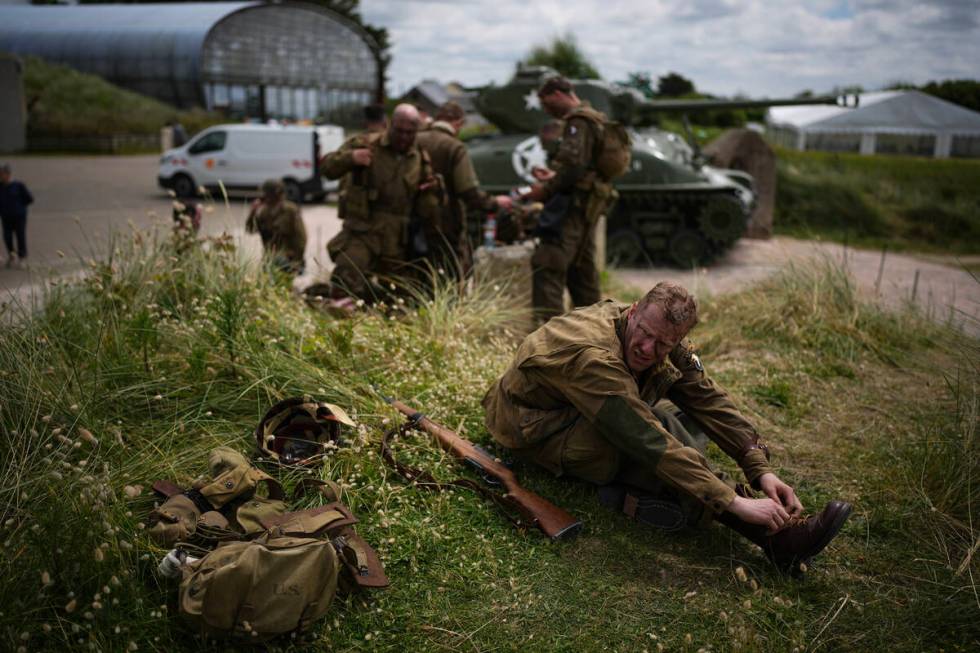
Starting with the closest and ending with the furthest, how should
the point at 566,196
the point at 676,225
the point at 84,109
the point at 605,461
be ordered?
the point at 605,461 < the point at 566,196 < the point at 676,225 < the point at 84,109

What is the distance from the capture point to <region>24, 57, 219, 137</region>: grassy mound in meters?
29.1

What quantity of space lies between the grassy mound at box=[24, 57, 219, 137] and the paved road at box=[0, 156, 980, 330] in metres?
7.45

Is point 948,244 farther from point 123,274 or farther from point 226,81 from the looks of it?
point 226,81

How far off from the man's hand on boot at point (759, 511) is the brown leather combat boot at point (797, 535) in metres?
0.10

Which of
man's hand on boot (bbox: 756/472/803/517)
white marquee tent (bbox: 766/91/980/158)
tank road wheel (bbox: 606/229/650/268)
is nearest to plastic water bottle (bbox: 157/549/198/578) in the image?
man's hand on boot (bbox: 756/472/803/517)

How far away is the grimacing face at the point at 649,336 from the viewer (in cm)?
319

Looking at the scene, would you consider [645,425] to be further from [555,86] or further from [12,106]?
[12,106]

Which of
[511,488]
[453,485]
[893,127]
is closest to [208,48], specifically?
[893,127]

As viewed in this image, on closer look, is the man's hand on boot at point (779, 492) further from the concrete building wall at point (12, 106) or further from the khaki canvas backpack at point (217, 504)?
the concrete building wall at point (12, 106)

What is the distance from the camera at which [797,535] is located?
310 centimetres

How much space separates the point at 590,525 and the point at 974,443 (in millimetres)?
1800

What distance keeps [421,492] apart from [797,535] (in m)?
1.55

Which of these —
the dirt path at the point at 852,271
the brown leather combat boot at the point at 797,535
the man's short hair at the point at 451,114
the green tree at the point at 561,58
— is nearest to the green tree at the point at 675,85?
the green tree at the point at 561,58

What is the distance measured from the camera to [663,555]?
330cm
